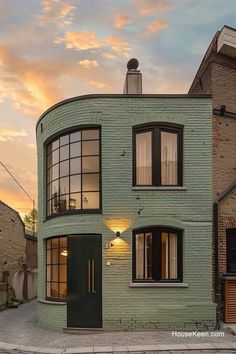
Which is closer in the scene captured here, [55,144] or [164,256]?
[164,256]

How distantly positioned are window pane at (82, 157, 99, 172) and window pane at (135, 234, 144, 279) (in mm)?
2438

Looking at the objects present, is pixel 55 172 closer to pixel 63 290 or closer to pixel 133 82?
pixel 63 290

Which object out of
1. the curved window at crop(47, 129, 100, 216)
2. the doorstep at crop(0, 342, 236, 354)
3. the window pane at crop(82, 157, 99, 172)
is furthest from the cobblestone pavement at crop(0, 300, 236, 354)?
the window pane at crop(82, 157, 99, 172)

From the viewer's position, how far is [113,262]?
47.8ft

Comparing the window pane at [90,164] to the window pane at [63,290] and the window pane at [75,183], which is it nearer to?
the window pane at [75,183]

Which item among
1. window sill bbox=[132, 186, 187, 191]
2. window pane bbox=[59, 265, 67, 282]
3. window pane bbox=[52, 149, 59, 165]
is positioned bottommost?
window pane bbox=[59, 265, 67, 282]

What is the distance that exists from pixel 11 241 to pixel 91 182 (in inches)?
451

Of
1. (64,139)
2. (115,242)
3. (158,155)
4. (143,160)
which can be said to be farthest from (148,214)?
(64,139)

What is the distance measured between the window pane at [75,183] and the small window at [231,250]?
4.72m

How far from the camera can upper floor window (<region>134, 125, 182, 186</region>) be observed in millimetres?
14961

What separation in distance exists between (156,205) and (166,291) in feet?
8.21

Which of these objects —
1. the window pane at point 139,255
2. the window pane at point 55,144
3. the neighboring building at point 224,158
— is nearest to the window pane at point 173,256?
the window pane at point 139,255

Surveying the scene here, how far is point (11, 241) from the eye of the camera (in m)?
25.3

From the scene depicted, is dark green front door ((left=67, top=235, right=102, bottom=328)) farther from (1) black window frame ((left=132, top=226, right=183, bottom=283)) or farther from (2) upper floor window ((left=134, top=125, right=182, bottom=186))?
(2) upper floor window ((left=134, top=125, right=182, bottom=186))
